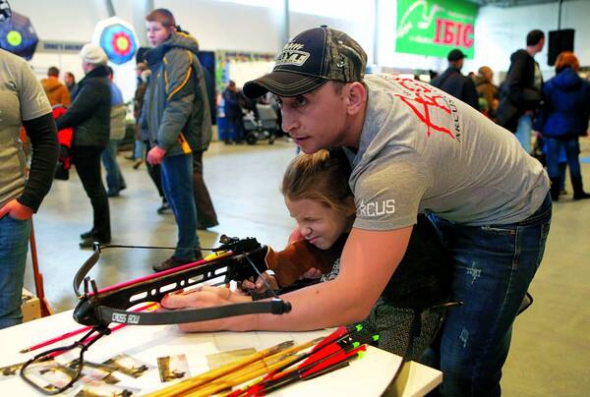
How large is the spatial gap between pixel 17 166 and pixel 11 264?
326 mm

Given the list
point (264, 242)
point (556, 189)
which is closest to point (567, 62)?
point (556, 189)

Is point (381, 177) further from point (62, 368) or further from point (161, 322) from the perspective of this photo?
point (62, 368)

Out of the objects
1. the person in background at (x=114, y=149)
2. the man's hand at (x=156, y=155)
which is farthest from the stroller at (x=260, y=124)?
the man's hand at (x=156, y=155)

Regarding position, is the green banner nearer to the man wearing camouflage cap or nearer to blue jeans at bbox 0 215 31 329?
blue jeans at bbox 0 215 31 329

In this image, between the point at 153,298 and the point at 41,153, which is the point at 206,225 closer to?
the point at 41,153

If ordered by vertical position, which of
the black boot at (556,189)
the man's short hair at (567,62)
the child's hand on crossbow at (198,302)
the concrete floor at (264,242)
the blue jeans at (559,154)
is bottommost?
the concrete floor at (264,242)

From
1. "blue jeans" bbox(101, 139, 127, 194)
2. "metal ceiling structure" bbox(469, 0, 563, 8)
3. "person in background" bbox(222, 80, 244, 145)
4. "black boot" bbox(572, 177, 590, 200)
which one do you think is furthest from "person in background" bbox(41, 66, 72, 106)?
"metal ceiling structure" bbox(469, 0, 563, 8)

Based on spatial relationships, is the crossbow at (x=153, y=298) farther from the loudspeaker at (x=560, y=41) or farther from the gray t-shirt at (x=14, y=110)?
the loudspeaker at (x=560, y=41)

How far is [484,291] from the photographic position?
133 centimetres

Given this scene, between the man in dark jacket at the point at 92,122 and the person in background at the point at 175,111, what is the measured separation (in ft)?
1.95

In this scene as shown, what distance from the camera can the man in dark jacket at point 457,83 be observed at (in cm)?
502

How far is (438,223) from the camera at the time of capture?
4.69 ft

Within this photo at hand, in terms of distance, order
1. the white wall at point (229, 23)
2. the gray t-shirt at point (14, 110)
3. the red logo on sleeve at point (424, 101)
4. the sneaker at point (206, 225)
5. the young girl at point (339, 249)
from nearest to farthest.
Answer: the red logo on sleeve at point (424, 101)
the young girl at point (339, 249)
the gray t-shirt at point (14, 110)
the sneaker at point (206, 225)
the white wall at point (229, 23)

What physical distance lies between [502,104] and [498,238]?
4113mm
